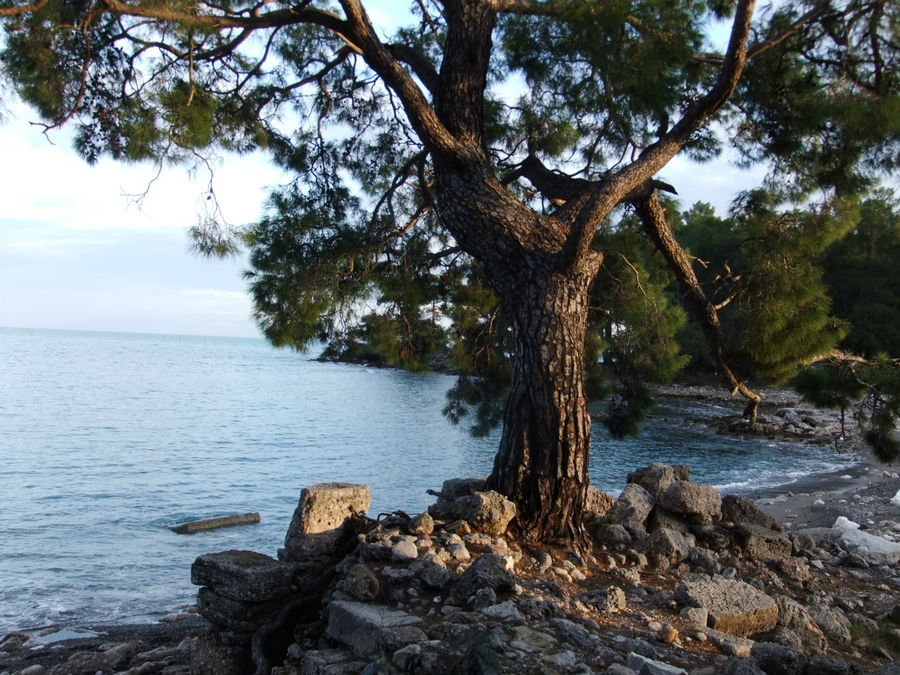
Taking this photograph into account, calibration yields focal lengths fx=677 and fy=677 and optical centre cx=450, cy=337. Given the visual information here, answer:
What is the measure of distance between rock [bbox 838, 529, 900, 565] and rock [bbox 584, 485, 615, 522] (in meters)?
2.66

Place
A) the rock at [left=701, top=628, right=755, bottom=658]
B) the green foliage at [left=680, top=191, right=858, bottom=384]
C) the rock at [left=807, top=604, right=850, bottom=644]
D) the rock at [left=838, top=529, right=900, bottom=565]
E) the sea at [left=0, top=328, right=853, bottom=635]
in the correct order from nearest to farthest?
the rock at [left=701, top=628, right=755, bottom=658]
the rock at [left=807, top=604, right=850, bottom=644]
the green foliage at [left=680, top=191, right=858, bottom=384]
the rock at [left=838, top=529, right=900, bottom=565]
the sea at [left=0, top=328, right=853, bottom=635]

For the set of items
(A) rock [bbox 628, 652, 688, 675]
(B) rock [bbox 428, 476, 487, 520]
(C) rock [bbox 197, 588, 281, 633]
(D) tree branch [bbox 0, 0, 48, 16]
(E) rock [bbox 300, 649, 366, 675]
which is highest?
(D) tree branch [bbox 0, 0, 48, 16]

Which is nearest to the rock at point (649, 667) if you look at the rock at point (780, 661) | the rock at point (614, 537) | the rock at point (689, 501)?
the rock at point (780, 661)

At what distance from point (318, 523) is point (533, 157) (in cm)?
412

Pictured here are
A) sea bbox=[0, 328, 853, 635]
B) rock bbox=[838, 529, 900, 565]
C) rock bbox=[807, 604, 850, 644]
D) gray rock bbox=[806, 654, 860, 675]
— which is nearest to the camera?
gray rock bbox=[806, 654, 860, 675]

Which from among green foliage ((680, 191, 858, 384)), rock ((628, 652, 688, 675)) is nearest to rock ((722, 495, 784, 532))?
green foliage ((680, 191, 858, 384))

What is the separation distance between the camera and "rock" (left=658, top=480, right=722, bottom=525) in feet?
19.0

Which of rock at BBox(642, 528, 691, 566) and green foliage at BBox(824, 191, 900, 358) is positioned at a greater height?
green foliage at BBox(824, 191, 900, 358)

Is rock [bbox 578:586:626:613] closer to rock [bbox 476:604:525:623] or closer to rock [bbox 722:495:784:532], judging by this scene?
rock [bbox 476:604:525:623]

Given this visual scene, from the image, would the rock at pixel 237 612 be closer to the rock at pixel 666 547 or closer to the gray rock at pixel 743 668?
the gray rock at pixel 743 668

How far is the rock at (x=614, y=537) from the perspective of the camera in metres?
5.21

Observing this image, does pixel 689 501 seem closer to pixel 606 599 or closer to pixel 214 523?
pixel 606 599

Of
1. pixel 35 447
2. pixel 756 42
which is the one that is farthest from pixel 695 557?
pixel 35 447

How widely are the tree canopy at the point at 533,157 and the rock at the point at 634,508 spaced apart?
2.05ft
